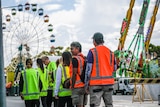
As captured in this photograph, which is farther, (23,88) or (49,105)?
(49,105)

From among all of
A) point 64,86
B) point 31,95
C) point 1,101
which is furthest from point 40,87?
point 1,101

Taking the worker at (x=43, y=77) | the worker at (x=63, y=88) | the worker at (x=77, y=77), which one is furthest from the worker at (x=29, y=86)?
the worker at (x=77, y=77)

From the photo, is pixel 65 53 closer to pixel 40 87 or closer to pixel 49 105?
pixel 40 87

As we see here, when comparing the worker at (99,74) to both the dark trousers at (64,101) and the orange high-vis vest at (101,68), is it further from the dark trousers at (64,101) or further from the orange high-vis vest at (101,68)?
the dark trousers at (64,101)

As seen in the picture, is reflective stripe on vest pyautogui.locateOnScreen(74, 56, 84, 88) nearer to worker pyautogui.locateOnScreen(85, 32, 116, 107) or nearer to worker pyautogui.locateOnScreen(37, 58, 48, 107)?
worker pyautogui.locateOnScreen(85, 32, 116, 107)

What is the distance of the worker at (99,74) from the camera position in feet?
26.2

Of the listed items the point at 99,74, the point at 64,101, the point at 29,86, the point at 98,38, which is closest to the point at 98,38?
the point at 98,38

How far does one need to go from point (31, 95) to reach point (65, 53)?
1.83 metres

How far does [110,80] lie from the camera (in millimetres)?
8078

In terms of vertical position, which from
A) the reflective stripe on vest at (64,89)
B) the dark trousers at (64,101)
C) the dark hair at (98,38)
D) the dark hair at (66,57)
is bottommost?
the dark trousers at (64,101)

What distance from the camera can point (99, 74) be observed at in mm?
8008

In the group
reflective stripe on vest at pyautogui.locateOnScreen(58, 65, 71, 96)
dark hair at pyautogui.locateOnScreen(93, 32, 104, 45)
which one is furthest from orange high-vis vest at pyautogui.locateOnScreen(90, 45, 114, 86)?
reflective stripe on vest at pyautogui.locateOnScreen(58, 65, 71, 96)

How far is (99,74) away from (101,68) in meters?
0.11

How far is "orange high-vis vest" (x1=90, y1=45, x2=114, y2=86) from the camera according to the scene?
8000 mm
